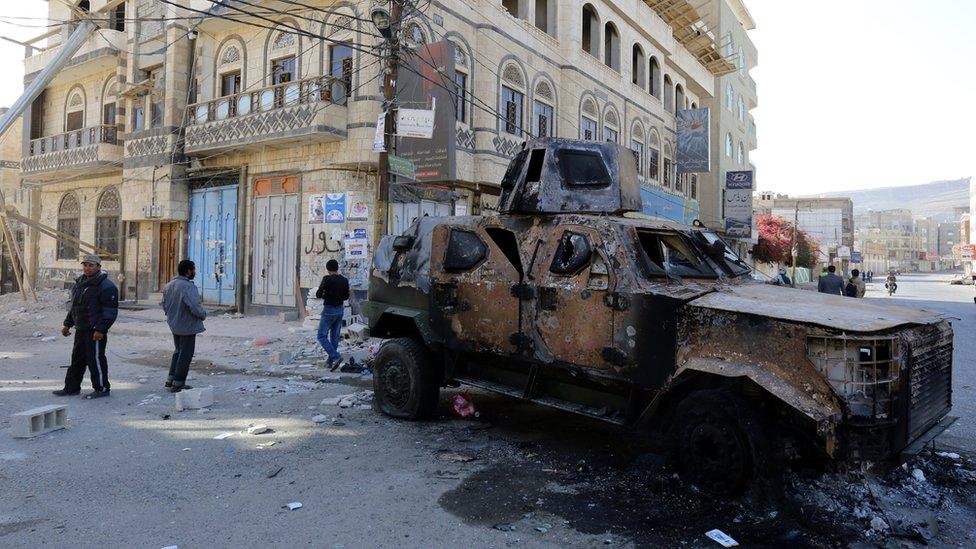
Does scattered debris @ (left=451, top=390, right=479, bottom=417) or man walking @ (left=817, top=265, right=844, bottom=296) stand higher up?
man walking @ (left=817, top=265, right=844, bottom=296)

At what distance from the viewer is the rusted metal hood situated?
3576 mm

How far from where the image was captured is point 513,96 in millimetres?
17594

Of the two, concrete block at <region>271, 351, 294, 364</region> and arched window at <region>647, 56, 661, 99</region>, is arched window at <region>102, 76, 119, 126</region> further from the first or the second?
arched window at <region>647, 56, 661, 99</region>

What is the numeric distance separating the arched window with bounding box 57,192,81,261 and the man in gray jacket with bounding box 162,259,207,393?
1695 centimetres

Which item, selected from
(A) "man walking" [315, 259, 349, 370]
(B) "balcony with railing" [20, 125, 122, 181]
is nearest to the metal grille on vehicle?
(A) "man walking" [315, 259, 349, 370]

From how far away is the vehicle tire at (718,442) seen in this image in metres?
3.85

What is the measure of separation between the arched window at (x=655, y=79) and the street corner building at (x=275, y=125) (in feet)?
10.5

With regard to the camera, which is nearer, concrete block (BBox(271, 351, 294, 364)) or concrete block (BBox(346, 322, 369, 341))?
concrete block (BBox(271, 351, 294, 364))

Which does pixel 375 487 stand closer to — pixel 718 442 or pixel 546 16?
pixel 718 442

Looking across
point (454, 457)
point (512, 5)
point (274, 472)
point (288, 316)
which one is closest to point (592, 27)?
point (512, 5)

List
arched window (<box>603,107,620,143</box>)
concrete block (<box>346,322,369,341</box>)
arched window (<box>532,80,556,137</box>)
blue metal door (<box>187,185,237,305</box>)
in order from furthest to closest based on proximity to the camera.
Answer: arched window (<box>603,107,620,143</box>) < arched window (<box>532,80,556,137</box>) < blue metal door (<box>187,185,237,305</box>) < concrete block (<box>346,322,369,341</box>)

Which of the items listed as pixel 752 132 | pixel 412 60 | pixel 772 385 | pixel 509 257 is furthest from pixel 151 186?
pixel 752 132

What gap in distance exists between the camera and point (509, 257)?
5.61 metres

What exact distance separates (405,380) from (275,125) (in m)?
10.2
